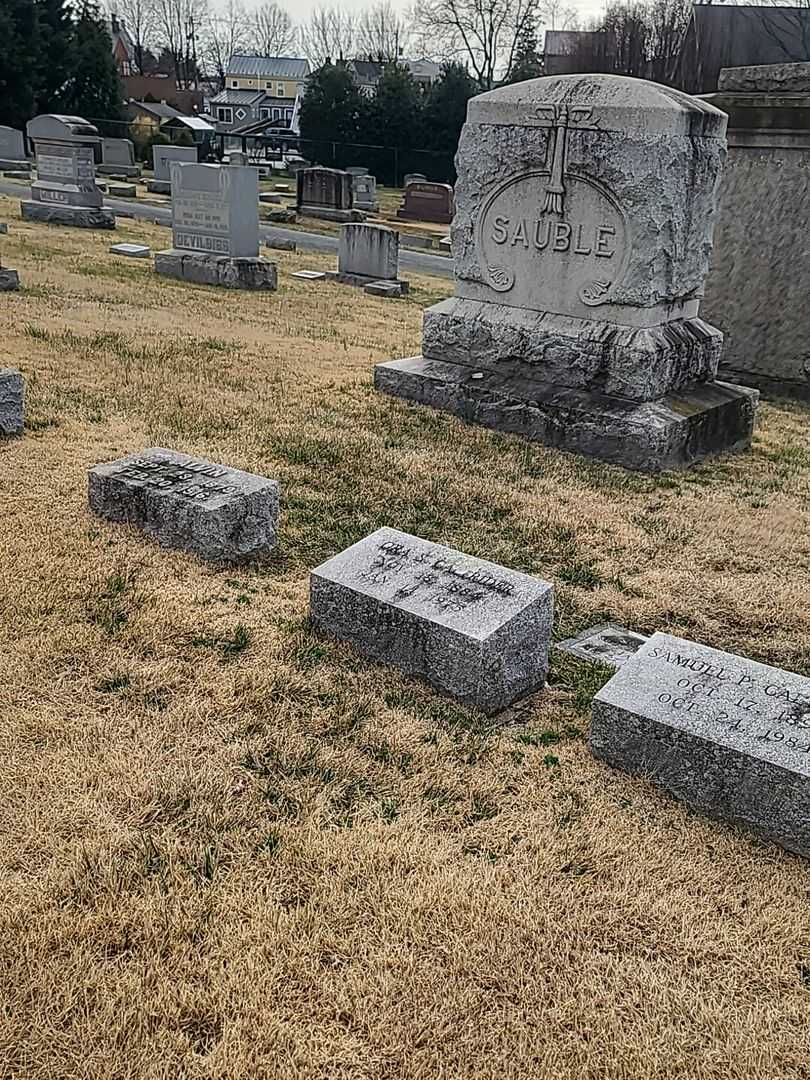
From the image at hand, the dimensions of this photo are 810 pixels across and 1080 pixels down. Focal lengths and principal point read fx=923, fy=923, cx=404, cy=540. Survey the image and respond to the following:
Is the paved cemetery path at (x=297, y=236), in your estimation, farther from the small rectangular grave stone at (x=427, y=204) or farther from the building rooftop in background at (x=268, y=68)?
the building rooftop in background at (x=268, y=68)

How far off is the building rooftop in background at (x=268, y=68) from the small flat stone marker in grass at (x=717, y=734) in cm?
7934

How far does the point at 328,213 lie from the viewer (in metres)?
22.3

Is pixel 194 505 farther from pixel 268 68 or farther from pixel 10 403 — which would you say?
pixel 268 68

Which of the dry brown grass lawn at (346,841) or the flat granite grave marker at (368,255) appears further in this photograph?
the flat granite grave marker at (368,255)

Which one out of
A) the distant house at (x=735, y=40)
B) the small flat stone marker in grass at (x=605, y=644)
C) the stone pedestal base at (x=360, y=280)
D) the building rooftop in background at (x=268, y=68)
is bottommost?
the small flat stone marker in grass at (x=605, y=644)

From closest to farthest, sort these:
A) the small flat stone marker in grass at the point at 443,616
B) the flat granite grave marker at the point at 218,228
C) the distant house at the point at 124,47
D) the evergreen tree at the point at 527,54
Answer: the small flat stone marker in grass at the point at 443,616 < the flat granite grave marker at the point at 218,228 < the evergreen tree at the point at 527,54 < the distant house at the point at 124,47

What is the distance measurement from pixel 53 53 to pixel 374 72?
36.5 meters

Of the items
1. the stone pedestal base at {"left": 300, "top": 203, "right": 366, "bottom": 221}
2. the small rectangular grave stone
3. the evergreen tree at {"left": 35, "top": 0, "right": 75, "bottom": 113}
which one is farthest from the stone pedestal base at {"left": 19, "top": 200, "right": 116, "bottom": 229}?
the evergreen tree at {"left": 35, "top": 0, "right": 75, "bottom": 113}

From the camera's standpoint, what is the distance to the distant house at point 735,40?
37.6m

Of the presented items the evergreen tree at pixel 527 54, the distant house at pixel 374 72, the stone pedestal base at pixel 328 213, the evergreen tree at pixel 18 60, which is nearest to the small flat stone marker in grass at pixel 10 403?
the stone pedestal base at pixel 328 213

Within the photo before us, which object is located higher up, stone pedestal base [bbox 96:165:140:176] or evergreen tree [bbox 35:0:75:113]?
evergreen tree [bbox 35:0:75:113]

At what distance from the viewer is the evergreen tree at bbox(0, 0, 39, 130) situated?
87.8 feet

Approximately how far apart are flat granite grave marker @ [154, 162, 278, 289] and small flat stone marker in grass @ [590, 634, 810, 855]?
1014 centimetres

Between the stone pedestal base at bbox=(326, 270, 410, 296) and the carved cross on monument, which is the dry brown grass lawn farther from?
the stone pedestal base at bbox=(326, 270, 410, 296)
